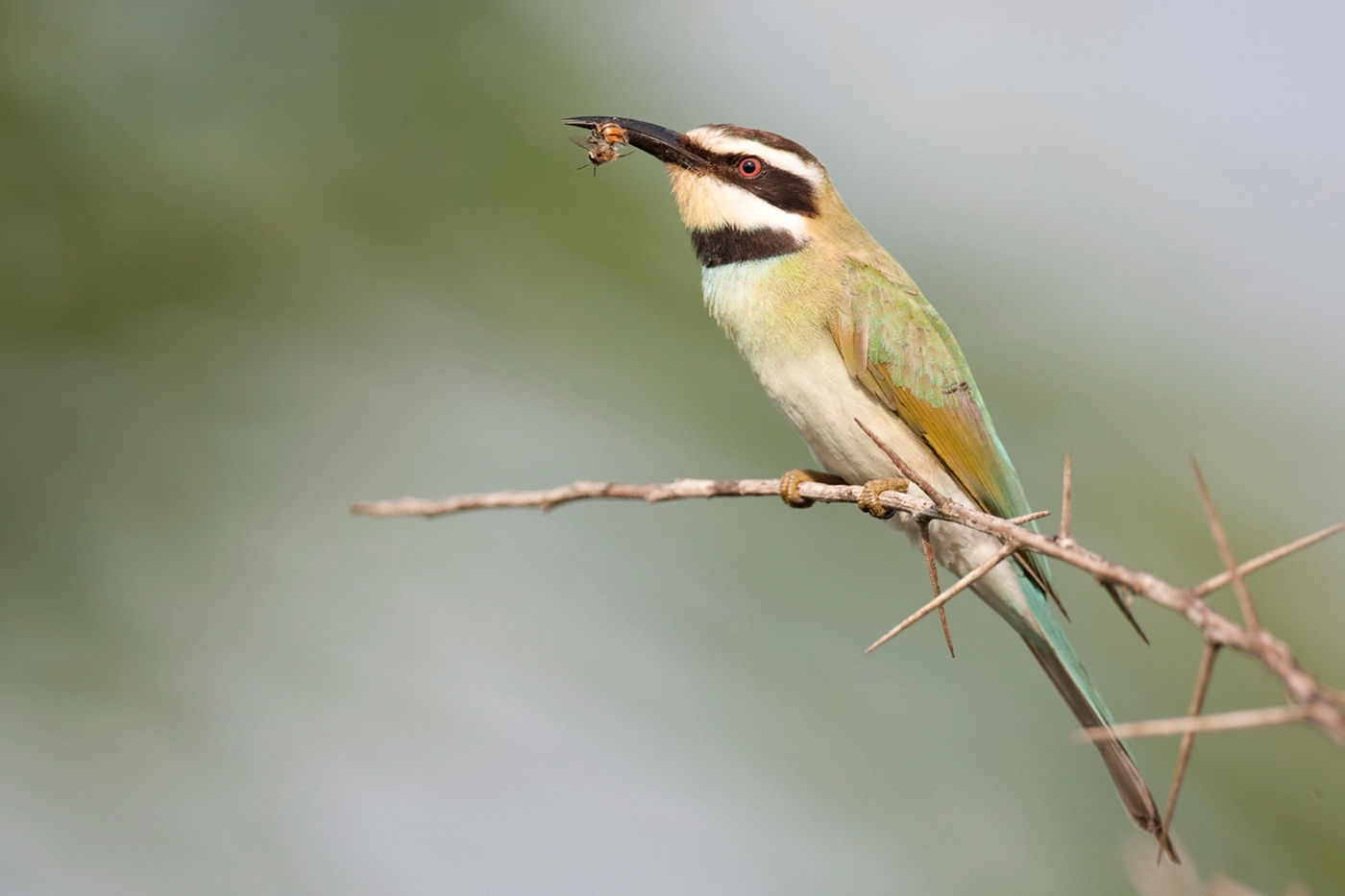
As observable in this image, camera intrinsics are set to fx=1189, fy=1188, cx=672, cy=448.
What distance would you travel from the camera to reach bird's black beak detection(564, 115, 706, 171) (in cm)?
284

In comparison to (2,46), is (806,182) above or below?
below

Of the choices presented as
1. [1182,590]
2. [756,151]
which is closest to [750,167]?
[756,151]

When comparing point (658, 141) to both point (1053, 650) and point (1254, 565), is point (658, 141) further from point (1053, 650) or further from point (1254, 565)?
point (1254, 565)

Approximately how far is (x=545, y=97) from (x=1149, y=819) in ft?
10.3

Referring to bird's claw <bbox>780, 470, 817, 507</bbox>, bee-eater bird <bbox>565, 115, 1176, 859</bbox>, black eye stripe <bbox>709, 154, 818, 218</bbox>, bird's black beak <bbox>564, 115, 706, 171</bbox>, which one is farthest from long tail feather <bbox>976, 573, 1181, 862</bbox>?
bird's black beak <bbox>564, 115, 706, 171</bbox>

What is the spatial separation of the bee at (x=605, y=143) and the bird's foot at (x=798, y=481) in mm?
884

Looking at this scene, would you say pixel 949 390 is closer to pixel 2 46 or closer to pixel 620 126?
pixel 620 126

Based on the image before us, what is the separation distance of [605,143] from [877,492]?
123cm

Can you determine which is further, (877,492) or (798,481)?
(798,481)

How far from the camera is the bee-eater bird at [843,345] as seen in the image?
2.40m

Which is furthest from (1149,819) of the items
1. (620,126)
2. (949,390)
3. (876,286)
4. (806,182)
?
(620,126)

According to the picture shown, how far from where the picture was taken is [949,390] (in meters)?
2.60

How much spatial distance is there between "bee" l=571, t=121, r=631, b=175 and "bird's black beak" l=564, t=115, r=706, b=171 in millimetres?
10

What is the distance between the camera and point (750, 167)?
282 centimetres
